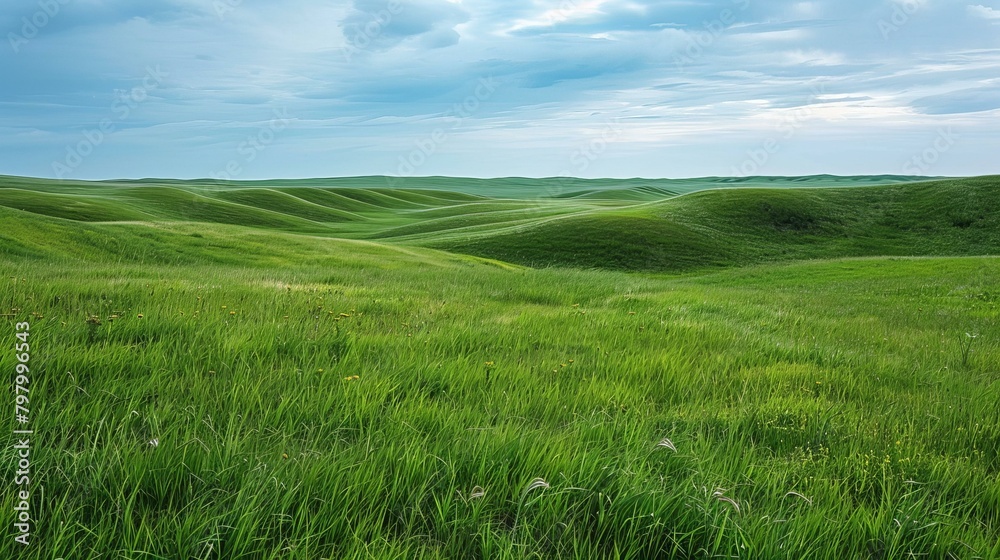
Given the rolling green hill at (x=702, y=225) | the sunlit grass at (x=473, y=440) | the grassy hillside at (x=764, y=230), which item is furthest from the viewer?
the rolling green hill at (x=702, y=225)

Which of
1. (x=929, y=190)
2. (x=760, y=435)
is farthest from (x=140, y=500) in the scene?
(x=929, y=190)

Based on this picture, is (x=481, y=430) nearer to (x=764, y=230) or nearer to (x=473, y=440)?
(x=473, y=440)

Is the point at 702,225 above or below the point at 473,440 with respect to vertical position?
below

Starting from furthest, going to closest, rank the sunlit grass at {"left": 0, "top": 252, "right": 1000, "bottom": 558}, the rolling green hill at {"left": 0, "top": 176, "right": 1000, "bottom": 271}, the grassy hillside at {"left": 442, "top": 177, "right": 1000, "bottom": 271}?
the rolling green hill at {"left": 0, "top": 176, "right": 1000, "bottom": 271} → the grassy hillside at {"left": 442, "top": 177, "right": 1000, "bottom": 271} → the sunlit grass at {"left": 0, "top": 252, "right": 1000, "bottom": 558}

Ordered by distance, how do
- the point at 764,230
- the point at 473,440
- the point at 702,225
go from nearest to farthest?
1. the point at 473,440
2. the point at 702,225
3. the point at 764,230

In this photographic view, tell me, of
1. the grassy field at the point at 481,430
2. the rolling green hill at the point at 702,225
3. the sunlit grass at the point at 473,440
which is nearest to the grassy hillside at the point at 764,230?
the rolling green hill at the point at 702,225

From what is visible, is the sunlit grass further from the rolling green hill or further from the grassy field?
the rolling green hill

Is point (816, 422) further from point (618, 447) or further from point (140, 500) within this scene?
point (140, 500)

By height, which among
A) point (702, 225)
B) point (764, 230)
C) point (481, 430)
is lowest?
point (764, 230)

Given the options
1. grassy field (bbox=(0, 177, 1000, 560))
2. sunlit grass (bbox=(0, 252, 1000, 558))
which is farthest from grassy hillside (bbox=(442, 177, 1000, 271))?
sunlit grass (bbox=(0, 252, 1000, 558))

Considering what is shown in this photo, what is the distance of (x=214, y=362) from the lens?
14.8ft

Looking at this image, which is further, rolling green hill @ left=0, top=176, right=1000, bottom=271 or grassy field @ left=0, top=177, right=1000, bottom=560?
rolling green hill @ left=0, top=176, right=1000, bottom=271

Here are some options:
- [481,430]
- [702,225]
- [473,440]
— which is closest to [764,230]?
[702,225]

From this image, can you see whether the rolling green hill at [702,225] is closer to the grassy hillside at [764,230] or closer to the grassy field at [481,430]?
the grassy hillside at [764,230]
